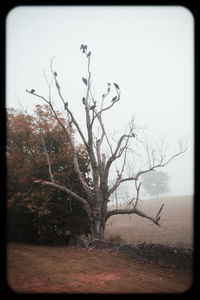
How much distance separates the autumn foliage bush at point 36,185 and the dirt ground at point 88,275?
2.19 metres

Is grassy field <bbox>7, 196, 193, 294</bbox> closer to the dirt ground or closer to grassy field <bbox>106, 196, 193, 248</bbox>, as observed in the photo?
the dirt ground

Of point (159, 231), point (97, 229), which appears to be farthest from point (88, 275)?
point (159, 231)

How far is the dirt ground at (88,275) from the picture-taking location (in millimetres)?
4422

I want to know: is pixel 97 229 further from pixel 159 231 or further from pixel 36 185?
pixel 159 231

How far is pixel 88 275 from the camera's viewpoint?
5.25 metres

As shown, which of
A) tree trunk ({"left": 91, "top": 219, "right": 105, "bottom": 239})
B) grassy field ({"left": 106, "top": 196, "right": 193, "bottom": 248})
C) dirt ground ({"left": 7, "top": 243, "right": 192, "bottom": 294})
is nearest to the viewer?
dirt ground ({"left": 7, "top": 243, "right": 192, "bottom": 294})

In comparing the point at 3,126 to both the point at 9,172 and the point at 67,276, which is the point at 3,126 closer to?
the point at 9,172

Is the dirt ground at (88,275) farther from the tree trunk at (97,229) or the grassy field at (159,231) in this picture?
the grassy field at (159,231)

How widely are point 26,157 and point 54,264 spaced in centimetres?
596

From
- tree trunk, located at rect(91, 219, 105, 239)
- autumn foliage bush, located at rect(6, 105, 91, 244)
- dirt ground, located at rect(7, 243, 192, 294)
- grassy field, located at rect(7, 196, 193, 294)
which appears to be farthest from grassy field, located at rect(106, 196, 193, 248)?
grassy field, located at rect(7, 196, 193, 294)

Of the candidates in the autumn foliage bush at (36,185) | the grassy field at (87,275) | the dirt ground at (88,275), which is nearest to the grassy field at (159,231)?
the autumn foliage bush at (36,185)

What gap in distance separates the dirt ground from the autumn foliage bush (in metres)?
2.19

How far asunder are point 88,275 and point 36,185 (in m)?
5.70

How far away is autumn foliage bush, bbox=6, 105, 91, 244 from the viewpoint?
9.46 m
